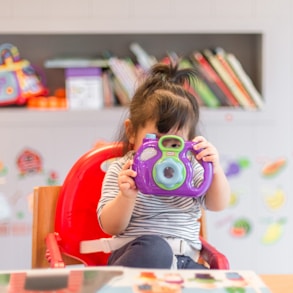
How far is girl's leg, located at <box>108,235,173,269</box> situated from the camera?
0.99 meters

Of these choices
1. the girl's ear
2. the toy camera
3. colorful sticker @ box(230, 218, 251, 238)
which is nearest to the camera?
the toy camera

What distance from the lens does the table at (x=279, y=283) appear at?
0.80 metres

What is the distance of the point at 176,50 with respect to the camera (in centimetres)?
227

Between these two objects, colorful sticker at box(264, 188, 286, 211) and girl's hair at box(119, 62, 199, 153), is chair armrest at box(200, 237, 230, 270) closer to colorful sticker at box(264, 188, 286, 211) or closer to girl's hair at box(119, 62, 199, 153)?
girl's hair at box(119, 62, 199, 153)

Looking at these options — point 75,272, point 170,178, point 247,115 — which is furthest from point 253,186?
point 75,272

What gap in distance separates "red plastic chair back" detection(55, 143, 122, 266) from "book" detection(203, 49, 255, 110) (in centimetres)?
92

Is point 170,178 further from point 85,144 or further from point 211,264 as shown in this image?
point 85,144

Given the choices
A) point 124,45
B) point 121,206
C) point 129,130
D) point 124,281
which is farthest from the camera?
point 124,45

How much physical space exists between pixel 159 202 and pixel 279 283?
1.22 ft

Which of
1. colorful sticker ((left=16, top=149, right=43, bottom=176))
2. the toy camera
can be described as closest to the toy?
colorful sticker ((left=16, top=149, right=43, bottom=176))

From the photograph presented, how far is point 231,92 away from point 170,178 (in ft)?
4.12

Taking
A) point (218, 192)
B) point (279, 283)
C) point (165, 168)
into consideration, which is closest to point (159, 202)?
point (218, 192)

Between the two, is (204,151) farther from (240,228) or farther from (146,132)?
(240,228)

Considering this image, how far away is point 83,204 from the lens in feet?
4.20
